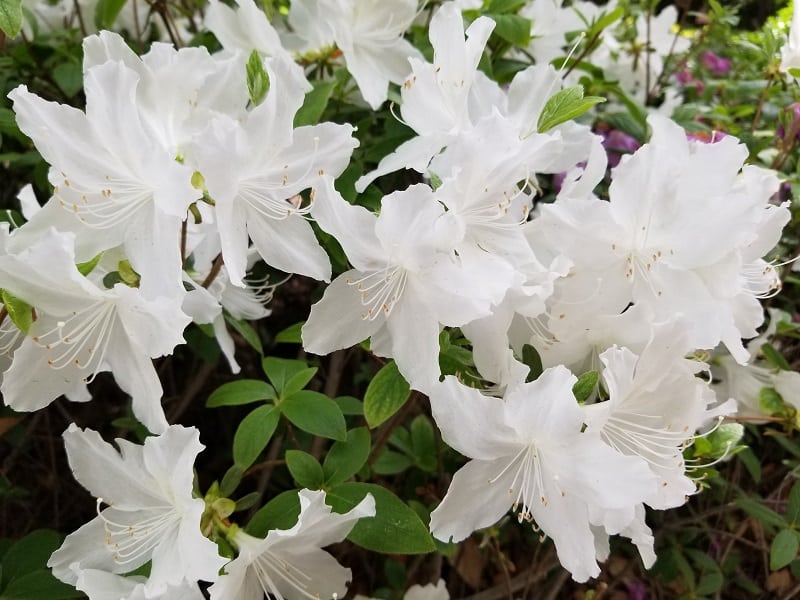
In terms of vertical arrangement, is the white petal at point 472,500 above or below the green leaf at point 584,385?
below

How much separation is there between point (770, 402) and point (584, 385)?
0.68 metres

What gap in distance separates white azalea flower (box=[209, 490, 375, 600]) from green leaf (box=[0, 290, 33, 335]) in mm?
371

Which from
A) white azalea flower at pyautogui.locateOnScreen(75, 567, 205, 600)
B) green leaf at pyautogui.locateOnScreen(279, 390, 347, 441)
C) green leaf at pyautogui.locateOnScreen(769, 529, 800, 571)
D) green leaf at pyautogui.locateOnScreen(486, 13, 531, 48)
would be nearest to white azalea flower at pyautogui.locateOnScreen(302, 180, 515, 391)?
green leaf at pyautogui.locateOnScreen(279, 390, 347, 441)

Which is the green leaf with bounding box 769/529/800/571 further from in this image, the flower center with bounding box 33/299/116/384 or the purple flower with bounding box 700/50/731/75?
the purple flower with bounding box 700/50/731/75

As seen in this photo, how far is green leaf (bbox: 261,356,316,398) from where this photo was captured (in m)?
1.06

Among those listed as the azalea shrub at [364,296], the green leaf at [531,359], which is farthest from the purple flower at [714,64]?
the green leaf at [531,359]

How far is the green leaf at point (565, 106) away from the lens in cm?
93

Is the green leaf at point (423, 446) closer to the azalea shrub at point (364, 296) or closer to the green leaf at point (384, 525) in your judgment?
the azalea shrub at point (364, 296)

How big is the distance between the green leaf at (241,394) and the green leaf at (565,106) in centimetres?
54

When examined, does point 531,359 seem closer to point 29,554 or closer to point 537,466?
point 537,466

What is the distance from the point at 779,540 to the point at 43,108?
125 centimetres

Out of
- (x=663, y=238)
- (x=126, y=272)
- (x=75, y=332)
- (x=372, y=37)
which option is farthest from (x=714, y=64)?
(x=75, y=332)

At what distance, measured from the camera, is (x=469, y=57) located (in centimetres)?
98

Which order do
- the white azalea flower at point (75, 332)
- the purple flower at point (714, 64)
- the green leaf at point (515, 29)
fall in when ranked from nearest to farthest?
the white azalea flower at point (75, 332) < the green leaf at point (515, 29) < the purple flower at point (714, 64)
